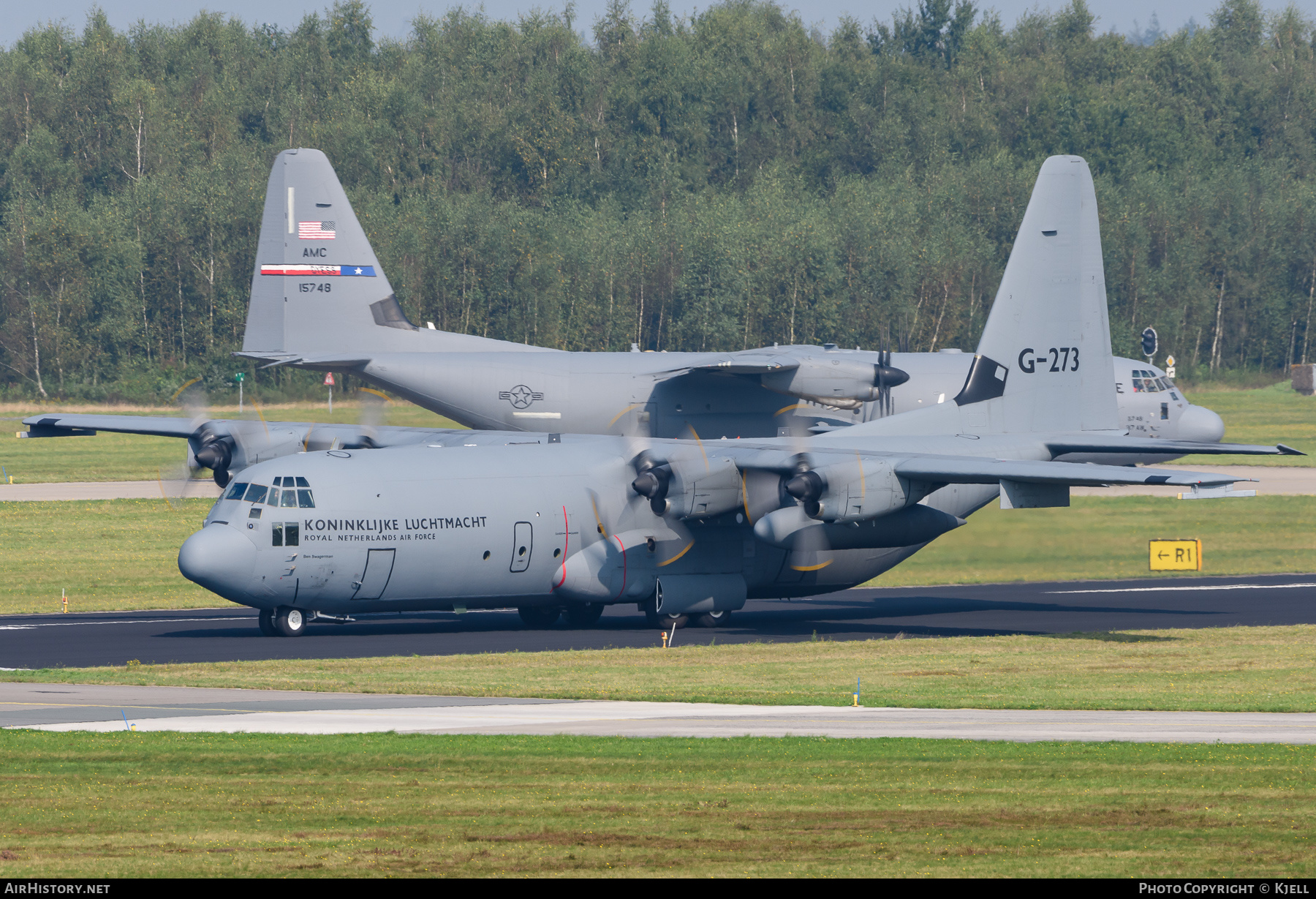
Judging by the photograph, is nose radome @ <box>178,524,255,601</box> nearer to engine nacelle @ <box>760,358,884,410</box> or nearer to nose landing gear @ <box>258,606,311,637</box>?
nose landing gear @ <box>258,606,311,637</box>

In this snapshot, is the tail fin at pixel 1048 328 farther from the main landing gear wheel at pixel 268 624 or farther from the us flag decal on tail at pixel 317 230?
the us flag decal on tail at pixel 317 230

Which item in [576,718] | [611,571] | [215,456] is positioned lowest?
[611,571]

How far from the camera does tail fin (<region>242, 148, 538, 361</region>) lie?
44.8 metres

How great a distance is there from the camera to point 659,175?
416 ft

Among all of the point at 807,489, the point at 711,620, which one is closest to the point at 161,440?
the point at 711,620

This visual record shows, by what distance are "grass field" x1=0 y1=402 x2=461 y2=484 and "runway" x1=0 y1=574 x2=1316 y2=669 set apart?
2664cm

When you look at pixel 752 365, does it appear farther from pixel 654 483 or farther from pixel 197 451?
pixel 197 451

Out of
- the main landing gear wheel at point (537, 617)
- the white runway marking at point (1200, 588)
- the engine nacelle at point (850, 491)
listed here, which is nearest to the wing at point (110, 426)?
the main landing gear wheel at point (537, 617)

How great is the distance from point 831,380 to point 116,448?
49239mm

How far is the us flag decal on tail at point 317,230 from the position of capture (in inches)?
1770

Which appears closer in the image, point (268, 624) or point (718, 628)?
point (268, 624)

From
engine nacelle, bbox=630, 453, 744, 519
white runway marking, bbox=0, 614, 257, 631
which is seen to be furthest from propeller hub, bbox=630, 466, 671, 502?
white runway marking, bbox=0, 614, 257, 631

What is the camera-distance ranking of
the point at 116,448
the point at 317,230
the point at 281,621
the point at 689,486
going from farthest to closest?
the point at 116,448 → the point at 317,230 → the point at 689,486 → the point at 281,621

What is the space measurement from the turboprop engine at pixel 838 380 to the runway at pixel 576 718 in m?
21.0
